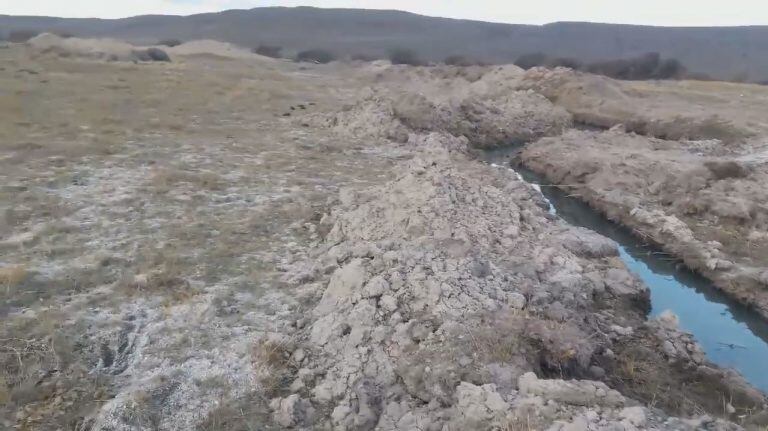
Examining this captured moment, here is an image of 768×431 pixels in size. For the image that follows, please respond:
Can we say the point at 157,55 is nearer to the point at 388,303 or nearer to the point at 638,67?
the point at 638,67

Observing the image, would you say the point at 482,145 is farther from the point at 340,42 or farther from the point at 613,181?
the point at 340,42

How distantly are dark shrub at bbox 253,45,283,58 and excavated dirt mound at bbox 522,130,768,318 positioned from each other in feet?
44.9

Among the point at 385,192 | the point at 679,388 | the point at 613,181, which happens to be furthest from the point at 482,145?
the point at 679,388

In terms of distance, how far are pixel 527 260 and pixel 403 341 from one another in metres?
2.93

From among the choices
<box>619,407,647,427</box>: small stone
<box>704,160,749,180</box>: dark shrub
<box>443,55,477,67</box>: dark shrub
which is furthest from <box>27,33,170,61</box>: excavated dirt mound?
<box>619,407,647,427</box>: small stone

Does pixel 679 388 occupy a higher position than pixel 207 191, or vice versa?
pixel 207 191

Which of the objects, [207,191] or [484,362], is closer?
[484,362]

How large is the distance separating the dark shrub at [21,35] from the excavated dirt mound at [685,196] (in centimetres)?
2844

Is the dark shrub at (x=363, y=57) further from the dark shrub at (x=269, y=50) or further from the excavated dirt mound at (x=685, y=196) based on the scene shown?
the excavated dirt mound at (x=685, y=196)

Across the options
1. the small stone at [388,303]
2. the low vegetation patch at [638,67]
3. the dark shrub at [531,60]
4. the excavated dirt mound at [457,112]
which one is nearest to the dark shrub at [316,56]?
the excavated dirt mound at [457,112]

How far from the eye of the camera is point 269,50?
26953mm

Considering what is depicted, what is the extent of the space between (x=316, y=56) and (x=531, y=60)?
10412mm

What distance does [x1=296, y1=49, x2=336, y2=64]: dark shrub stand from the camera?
24.6 metres

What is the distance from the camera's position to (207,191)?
10.3 m
